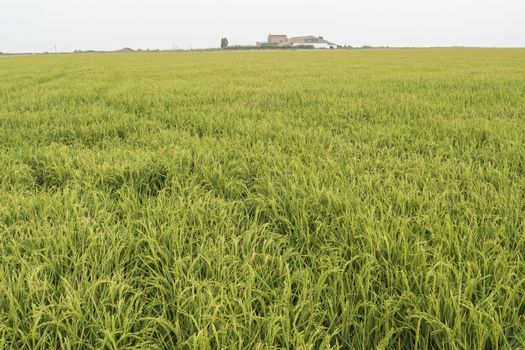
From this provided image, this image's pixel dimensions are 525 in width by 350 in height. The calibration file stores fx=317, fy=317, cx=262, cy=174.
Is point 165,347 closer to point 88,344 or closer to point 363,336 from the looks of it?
point 88,344

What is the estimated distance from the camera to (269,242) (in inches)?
61.6

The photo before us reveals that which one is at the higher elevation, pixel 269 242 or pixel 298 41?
pixel 298 41

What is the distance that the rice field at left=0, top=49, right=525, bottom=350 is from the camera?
3.72ft

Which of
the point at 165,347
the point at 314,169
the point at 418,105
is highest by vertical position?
the point at 418,105

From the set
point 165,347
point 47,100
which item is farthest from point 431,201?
point 47,100

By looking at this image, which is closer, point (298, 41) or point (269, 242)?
point (269, 242)

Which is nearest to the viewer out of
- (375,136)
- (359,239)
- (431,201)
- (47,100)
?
(359,239)

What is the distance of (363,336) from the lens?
1112 millimetres

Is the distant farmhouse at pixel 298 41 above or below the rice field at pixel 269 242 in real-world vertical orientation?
above

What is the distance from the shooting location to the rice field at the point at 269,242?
1135 millimetres

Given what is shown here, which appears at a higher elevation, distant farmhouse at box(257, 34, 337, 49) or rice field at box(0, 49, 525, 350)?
distant farmhouse at box(257, 34, 337, 49)

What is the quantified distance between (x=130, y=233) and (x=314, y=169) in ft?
4.51

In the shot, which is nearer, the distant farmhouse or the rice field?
the rice field

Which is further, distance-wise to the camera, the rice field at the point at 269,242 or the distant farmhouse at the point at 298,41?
the distant farmhouse at the point at 298,41
